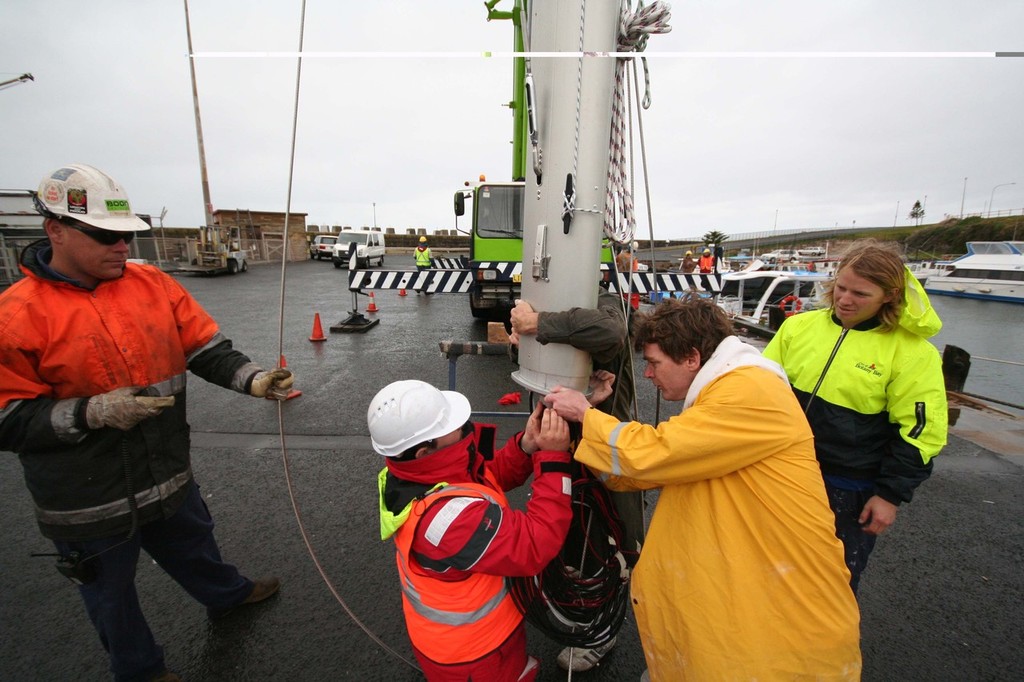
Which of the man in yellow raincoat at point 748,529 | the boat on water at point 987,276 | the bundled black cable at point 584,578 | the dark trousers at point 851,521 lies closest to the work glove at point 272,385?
the bundled black cable at point 584,578

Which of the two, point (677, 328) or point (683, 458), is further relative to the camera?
point (677, 328)

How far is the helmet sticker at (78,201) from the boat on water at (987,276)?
118 feet

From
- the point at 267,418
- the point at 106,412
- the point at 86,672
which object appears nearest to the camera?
the point at 106,412

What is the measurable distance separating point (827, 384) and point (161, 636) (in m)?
3.49

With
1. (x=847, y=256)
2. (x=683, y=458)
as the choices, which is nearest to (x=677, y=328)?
(x=683, y=458)

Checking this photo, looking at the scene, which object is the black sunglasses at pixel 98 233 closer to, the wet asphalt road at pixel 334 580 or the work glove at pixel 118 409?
the work glove at pixel 118 409

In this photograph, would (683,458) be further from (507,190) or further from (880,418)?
(507,190)

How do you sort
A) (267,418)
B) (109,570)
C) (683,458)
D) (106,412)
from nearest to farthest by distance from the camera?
(683,458) < (106,412) < (109,570) < (267,418)

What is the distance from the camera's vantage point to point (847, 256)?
6.56 ft

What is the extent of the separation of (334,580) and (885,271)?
3239 mm

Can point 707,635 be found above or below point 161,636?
above

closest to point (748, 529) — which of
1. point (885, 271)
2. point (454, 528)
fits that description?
point (454, 528)

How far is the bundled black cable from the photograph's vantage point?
68.9 inches

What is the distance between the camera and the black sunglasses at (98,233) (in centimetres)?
169
